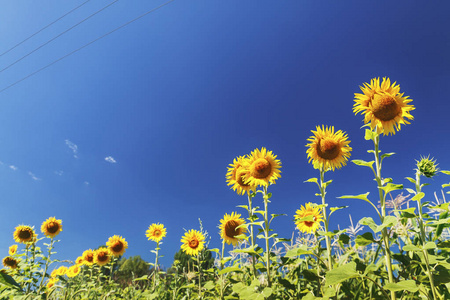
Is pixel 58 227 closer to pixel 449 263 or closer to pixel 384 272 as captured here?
pixel 384 272

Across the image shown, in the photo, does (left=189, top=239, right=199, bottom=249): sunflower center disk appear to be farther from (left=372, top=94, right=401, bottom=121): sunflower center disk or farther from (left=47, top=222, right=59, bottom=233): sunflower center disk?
(left=47, top=222, right=59, bottom=233): sunflower center disk

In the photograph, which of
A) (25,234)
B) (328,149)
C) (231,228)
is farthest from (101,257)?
(328,149)

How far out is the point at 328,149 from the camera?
376 cm

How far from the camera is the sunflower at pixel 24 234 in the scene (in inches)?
273

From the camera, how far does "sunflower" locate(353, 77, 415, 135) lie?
10.1 feet

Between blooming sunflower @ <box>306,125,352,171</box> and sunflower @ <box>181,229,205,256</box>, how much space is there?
10.7ft

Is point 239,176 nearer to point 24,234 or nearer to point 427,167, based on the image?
point 427,167

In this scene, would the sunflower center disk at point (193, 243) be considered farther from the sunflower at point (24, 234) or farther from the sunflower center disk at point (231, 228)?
the sunflower at point (24, 234)

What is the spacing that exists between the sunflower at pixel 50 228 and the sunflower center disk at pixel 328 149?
791 cm

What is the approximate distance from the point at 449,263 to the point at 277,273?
7.55 feet

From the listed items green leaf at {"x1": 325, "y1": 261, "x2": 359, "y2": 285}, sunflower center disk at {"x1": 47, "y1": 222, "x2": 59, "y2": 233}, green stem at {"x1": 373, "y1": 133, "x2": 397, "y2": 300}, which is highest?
sunflower center disk at {"x1": 47, "y1": 222, "x2": 59, "y2": 233}

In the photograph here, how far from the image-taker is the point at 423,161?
2725mm

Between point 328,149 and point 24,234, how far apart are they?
Answer: 7788 millimetres

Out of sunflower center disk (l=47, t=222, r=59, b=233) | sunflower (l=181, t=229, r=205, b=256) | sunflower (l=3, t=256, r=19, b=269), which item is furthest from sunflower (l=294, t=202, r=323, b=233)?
sunflower center disk (l=47, t=222, r=59, b=233)
